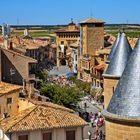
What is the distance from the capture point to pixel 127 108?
9445 mm

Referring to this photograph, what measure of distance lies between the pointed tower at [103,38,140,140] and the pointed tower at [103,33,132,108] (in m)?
5.58

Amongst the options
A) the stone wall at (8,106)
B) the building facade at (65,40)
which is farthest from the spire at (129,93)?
the building facade at (65,40)

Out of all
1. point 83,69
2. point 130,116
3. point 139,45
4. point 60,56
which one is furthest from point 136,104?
point 60,56

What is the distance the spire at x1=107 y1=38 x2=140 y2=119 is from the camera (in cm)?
935

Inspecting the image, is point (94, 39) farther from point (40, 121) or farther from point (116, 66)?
point (116, 66)

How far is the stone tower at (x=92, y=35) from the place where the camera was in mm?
89188

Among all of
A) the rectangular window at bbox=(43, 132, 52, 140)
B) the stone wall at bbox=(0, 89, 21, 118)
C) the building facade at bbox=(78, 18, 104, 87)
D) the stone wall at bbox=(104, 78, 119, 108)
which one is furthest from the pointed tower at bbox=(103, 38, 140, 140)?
the building facade at bbox=(78, 18, 104, 87)

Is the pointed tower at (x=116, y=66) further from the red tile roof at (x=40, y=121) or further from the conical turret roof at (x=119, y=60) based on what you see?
the red tile roof at (x=40, y=121)

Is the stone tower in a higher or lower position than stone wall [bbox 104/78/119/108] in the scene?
higher

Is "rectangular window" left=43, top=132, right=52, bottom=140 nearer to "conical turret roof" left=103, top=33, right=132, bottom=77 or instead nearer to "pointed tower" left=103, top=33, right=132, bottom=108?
"pointed tower" left=103, top=33, right=132, bottom=108

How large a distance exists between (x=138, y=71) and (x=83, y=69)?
7836 centimetres

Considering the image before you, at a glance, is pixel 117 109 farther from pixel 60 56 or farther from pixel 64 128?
pixel 60 56

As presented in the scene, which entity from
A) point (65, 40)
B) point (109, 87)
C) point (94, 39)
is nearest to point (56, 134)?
point (109, 87)

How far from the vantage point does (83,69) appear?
87.9 meters
